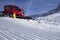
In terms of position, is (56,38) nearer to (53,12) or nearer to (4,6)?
(4,6)

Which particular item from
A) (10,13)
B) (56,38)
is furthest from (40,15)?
(56,38)

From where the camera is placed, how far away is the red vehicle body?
7906 mm

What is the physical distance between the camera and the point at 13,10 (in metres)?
7.93

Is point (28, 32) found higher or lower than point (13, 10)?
lower

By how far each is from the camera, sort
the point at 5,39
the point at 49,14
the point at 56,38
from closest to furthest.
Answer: the point at 5,39 < the point at 56,38 < the point at 49,14

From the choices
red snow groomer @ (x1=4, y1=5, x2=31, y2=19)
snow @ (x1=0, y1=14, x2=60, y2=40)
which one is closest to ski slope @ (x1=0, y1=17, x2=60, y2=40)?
snow @ (x1=0, y1=14, x2=60, y2=40)

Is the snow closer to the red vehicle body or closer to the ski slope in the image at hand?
the ski slope

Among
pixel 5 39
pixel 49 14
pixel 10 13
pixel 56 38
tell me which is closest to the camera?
pixel 5 39

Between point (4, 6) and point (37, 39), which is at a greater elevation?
point (4, 6)

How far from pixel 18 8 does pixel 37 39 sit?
4.63m

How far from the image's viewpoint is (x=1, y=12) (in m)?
8.27

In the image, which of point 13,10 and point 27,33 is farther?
point 13,10

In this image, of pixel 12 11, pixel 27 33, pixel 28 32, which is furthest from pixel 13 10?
pixel 27 33

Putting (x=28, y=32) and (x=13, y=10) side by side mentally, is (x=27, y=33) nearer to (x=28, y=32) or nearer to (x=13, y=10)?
(x=28, y=32)
